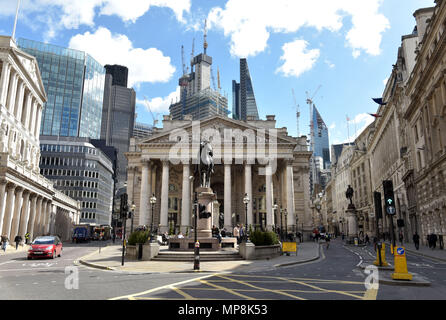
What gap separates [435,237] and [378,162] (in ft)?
137

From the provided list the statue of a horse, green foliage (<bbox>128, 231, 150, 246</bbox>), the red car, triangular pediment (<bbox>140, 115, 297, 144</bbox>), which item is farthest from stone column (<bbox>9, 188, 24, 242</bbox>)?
the statue of a horse

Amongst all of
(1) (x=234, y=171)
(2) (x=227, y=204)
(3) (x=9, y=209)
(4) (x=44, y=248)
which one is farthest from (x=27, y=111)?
(4) (x=44, y=248)

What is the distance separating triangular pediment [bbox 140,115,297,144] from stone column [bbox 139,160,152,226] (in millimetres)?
4655

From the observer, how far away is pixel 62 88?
138m

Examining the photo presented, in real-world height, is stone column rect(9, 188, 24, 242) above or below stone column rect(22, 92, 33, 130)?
below

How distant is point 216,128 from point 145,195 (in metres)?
16.8

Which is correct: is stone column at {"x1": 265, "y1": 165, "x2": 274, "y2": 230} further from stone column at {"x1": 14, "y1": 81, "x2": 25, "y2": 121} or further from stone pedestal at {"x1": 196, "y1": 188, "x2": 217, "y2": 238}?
stone column at {"x1": 14, "y1": 81, "x2": 25, "y2": 121}

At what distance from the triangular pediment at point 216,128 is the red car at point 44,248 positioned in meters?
31.0

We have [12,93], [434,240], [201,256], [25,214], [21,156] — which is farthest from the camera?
[21,156]

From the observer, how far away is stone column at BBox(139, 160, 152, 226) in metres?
55.0

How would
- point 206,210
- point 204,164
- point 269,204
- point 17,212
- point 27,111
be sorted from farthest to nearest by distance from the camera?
point 27,111 → point 269,204 → point 17,212 → point 204,164 → point 206,210

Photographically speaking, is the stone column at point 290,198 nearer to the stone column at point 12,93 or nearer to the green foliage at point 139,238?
the green foliage at point 139,238

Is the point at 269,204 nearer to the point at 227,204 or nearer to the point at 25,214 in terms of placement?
Answer: the point at 227,204
